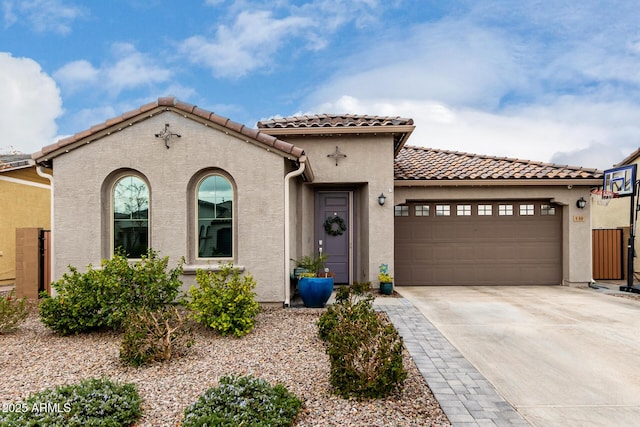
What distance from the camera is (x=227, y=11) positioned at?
1118 cm

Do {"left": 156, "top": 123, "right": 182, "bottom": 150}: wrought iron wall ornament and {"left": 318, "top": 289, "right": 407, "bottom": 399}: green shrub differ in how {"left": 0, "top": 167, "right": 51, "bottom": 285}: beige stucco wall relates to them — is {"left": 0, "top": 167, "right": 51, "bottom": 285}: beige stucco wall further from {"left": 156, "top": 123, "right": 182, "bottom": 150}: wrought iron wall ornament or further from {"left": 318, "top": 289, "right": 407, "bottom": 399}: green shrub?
{"left": 318, "top": 289, "right": 407, "bottom": 399}: green shrub

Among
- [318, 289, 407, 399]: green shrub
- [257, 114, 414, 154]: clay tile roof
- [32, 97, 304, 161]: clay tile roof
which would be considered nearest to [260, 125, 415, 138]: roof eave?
[257, 114, 414, 154]: clay tile roof

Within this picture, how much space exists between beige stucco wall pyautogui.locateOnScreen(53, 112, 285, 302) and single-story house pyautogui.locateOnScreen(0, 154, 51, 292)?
548cm

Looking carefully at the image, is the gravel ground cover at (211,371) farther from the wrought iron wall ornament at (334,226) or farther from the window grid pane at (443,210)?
the window grid pane at (443,210)

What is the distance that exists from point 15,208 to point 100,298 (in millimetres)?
9509

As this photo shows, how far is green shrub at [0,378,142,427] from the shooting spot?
3168 millimetres

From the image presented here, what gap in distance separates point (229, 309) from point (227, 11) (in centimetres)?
920

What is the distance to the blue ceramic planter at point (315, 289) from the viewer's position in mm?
7641

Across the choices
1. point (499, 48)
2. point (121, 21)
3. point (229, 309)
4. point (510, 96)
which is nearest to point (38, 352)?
point (229, 309)

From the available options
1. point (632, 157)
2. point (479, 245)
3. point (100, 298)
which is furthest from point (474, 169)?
point (100, 298)

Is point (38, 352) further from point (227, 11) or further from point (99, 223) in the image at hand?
point (227, 11)

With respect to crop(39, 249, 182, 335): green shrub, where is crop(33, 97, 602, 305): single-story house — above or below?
above

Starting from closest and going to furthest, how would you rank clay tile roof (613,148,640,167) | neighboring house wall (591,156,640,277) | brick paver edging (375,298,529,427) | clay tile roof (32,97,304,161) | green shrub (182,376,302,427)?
green shrub (182,376,302,427) → brick paver edging (375,298,529,427) → clay tile roof (32,97,304,161) → clay tile roof (613,148,640,167) → neighboring house wall (591,156,640,277)

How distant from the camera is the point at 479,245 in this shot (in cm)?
1129
